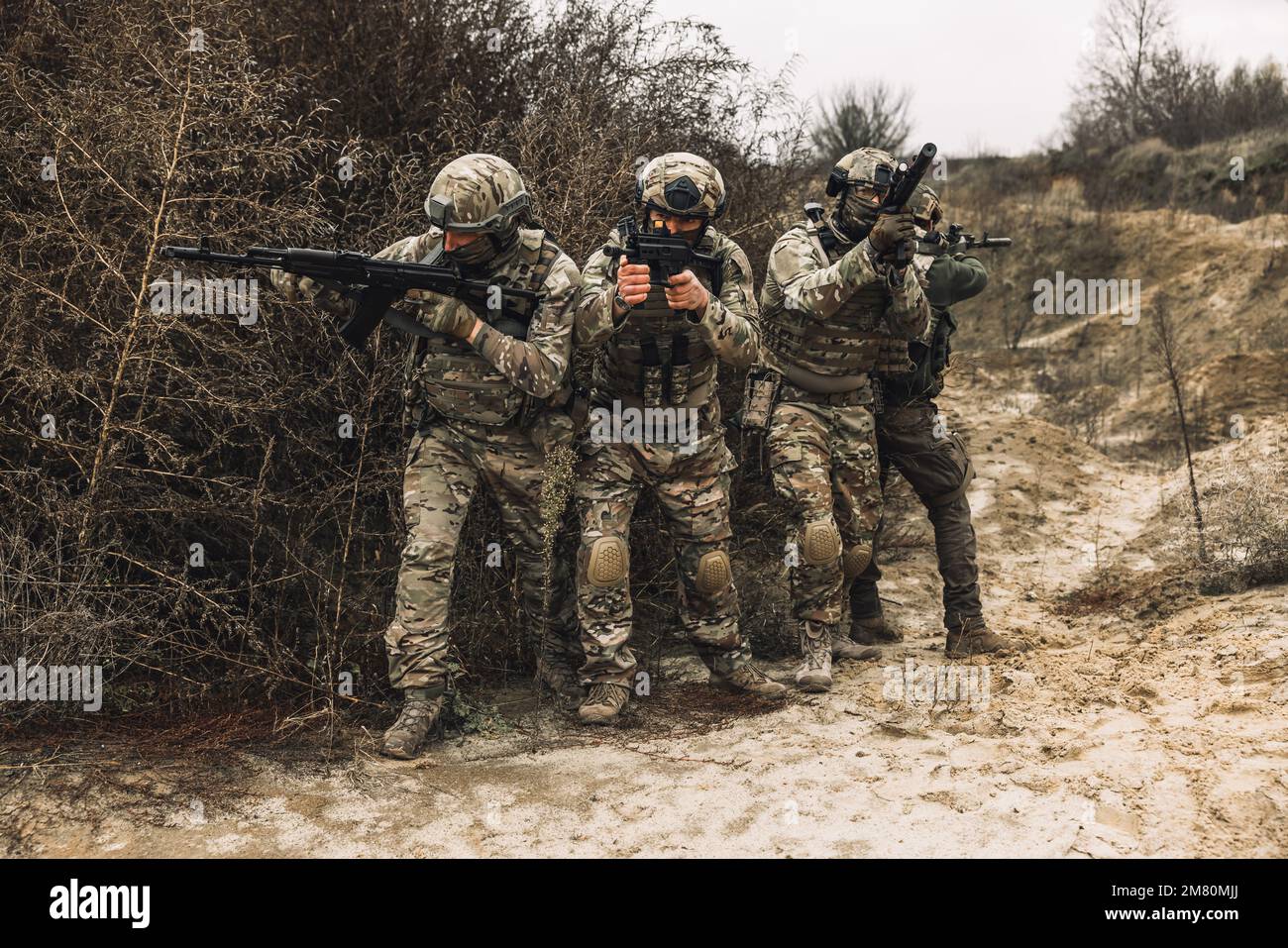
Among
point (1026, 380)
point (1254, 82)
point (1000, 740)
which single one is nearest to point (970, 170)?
point (1254, 82)

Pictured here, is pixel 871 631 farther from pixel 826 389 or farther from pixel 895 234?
pixel 895 234

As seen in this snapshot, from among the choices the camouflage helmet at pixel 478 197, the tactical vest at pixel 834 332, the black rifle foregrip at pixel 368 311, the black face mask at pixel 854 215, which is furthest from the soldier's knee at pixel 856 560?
the black rifle foregrip at pixel 368 311

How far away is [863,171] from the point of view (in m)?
5.06

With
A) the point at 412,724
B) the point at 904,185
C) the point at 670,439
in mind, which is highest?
the point at 904,185

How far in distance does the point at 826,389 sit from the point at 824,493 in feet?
1.65

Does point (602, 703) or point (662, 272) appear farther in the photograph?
point (602, 703)

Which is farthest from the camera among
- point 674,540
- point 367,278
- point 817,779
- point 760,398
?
point 760,398

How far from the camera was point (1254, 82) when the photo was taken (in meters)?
20.5

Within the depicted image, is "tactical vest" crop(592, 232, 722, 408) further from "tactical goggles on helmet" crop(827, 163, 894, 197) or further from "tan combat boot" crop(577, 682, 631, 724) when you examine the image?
"tan combat boot" crop(577, 682, 631, 724)

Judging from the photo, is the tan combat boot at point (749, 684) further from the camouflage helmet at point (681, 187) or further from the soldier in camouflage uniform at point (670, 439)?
the camouflage helmet at point (681, 187)

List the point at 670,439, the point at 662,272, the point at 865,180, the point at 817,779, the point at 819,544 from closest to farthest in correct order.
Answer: the point at 817,779 < the point at 662,272 < the point at 670,439 < the point at 819,544 < the point at 865,180

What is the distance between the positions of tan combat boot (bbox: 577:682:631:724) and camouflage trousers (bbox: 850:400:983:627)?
195 cm

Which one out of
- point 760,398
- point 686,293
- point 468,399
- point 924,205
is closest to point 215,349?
point 468,399
